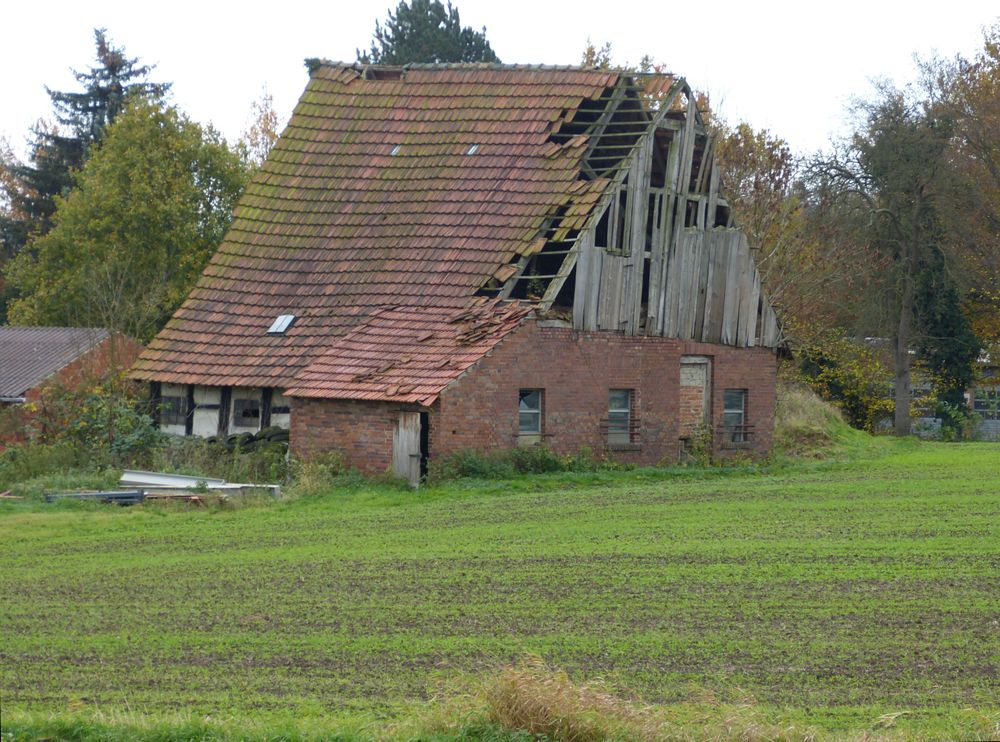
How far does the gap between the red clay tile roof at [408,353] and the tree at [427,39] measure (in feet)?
136

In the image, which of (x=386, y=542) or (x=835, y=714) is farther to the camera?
(x=386, y=542)

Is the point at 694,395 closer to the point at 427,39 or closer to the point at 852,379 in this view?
the point at 852,379

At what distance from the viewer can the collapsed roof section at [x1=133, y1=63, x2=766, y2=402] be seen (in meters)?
29.9

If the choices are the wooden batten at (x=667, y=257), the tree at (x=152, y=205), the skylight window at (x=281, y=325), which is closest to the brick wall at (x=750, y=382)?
the wooden batten at (x=667, y=257)

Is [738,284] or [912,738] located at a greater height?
[738,284]

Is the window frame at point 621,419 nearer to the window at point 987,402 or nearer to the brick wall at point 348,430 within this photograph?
the brick wall at point 348,430

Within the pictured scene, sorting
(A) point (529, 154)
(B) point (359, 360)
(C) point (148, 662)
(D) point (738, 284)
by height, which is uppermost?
(A) point (529, 154)

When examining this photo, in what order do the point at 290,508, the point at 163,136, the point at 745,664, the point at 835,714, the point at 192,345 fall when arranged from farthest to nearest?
the point at 163,136
the point at 192,345
the point at 290,508
the point at 745,664
the point at 835,714

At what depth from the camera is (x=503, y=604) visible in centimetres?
1560

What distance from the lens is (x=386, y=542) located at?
2047 centimetres

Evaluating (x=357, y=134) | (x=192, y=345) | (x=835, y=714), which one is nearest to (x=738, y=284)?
(x=357, y=134)

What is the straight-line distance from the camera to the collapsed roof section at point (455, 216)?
98.0 ft

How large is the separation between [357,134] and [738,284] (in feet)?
29.9

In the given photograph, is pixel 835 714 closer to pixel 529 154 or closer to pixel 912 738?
pixel 912 738
